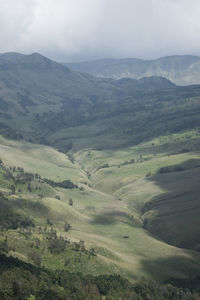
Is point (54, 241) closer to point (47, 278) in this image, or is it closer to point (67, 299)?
point (47, 278)

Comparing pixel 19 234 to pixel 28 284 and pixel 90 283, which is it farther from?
pixel 28 284

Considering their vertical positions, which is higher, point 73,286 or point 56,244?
point 56,244

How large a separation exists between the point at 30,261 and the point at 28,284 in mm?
40406

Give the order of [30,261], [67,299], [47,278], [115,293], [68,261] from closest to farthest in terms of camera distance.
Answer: [67,299], [47,278], [115,293], [30,261], [68,261]

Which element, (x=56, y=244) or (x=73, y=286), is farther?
(x=56, y=244)

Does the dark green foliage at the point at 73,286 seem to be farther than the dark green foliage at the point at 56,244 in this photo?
No

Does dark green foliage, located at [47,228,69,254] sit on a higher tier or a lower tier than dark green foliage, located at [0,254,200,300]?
higher

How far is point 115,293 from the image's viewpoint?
142375 millimetres

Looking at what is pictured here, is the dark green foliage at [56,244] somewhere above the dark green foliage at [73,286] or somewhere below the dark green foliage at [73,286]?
above

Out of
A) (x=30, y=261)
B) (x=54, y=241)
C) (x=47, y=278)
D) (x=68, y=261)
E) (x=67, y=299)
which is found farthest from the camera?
A: (x=54, y=241)

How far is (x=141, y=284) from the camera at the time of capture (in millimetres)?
162250

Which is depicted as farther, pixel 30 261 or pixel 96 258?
pixel 96 258

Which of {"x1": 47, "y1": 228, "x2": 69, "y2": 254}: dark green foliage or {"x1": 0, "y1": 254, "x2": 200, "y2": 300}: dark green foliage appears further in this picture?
{"x1": 47, "y1": 228, "x2": 69, "y2": 254}: dark green foliage

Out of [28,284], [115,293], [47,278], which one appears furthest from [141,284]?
[28,284]
